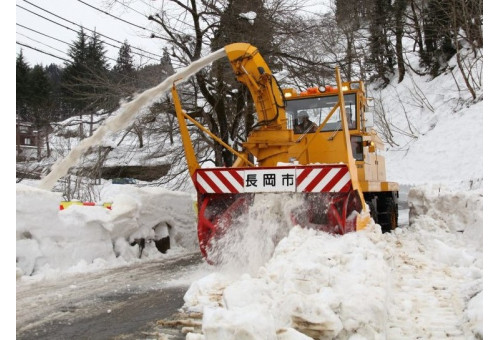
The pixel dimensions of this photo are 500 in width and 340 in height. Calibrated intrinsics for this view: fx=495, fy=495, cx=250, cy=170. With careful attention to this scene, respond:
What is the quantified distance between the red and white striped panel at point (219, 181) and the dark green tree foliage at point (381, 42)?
89.8ft

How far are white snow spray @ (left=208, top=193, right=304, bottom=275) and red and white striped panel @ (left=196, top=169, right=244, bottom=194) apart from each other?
368mm

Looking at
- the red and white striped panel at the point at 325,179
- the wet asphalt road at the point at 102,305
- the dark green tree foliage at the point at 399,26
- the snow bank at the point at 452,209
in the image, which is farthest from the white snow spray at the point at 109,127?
the dark green tree foliage at the point at 399,26

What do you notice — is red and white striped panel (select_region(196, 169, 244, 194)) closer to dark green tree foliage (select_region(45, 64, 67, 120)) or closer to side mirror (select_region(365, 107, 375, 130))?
side mirror (select_region(365, 107, 375, 130))

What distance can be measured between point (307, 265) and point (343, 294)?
1.80 ft

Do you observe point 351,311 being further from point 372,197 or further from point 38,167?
point 38,167

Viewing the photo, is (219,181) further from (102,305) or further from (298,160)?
(102,305)

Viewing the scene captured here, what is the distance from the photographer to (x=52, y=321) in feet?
14.8

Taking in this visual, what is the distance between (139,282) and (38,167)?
1265 centimetres

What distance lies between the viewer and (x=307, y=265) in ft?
14.0

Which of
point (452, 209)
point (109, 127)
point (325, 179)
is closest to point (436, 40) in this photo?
point (452, 209)

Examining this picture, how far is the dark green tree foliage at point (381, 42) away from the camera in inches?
1298

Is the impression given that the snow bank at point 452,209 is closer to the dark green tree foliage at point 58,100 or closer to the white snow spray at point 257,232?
the white snow spray at point 257,232

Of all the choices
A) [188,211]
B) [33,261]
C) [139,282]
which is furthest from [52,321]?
[188,211]

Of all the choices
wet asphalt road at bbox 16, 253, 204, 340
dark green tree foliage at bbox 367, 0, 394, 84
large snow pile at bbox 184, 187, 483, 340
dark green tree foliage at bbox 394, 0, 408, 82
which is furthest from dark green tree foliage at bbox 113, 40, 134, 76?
dark green tree foliage at bbox 394, 0, 408, 82
